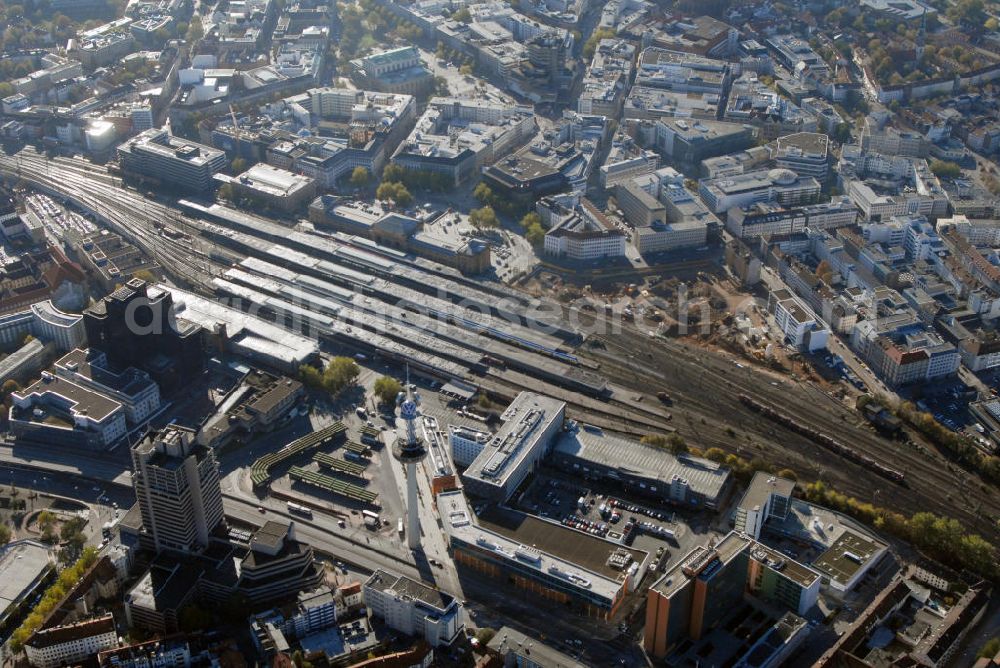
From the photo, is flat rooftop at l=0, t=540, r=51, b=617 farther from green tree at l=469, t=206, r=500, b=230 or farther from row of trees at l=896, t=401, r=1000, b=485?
row of trees at l=896, t=401, r=1000, b=485

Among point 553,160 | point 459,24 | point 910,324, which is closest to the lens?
point 910,324

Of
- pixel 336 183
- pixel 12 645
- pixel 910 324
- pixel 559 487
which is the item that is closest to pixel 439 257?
pixel 336 183

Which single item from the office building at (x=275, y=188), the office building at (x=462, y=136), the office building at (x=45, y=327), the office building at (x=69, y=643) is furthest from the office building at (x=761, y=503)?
the office building at (x=275, y=188)

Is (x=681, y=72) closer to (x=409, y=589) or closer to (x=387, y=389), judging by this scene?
(x=387, y=389)

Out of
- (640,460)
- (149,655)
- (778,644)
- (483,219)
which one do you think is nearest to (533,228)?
(483,219)

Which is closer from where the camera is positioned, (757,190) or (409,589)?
(409,589)

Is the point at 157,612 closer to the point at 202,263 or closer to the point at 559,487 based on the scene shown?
the point at 559,487

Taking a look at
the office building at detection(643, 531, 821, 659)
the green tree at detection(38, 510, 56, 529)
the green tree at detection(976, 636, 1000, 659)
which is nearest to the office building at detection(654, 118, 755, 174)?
the office building at detection(643, 531, 821, 659)
